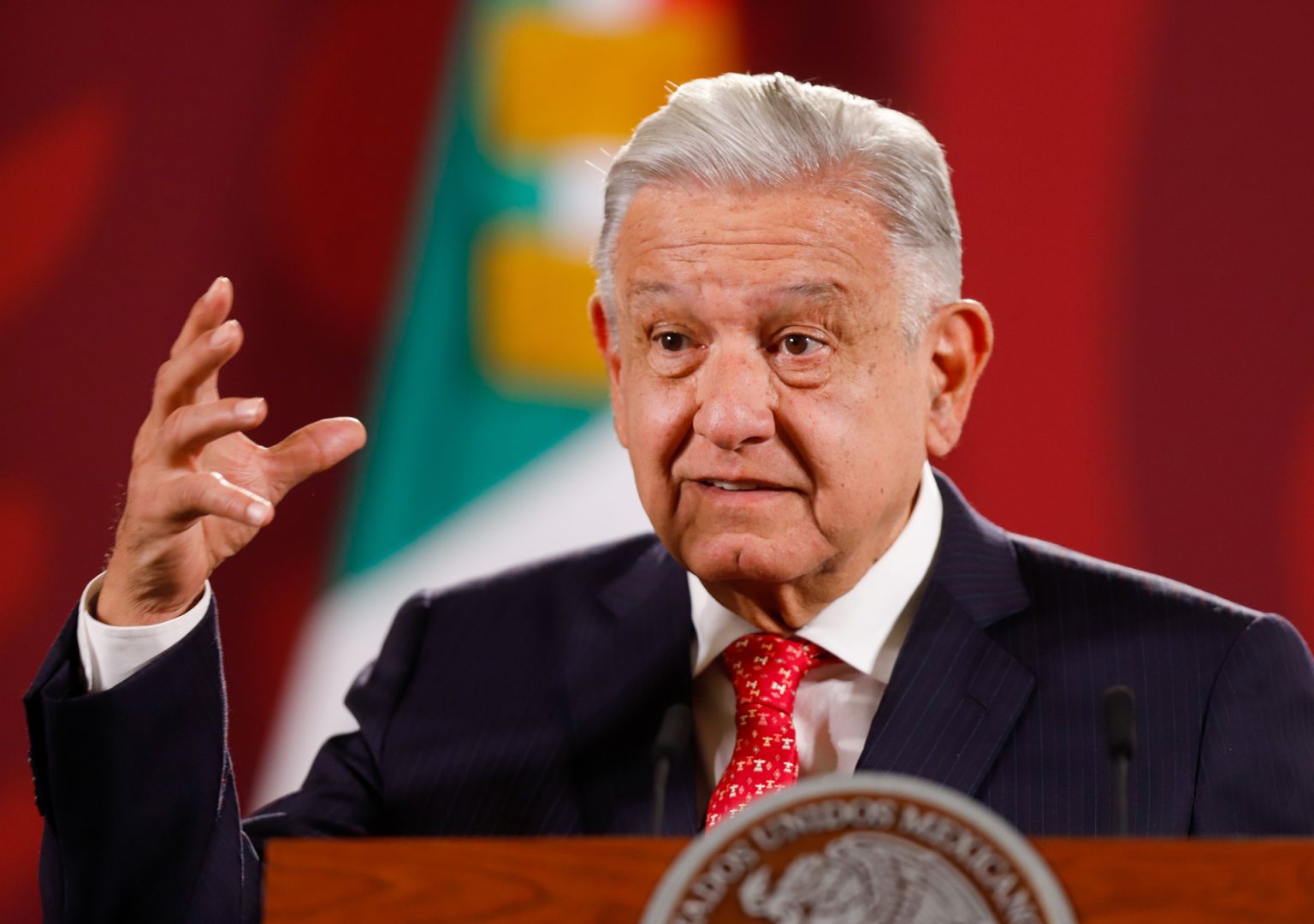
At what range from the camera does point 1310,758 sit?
5.52ft

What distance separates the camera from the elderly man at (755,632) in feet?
4.97

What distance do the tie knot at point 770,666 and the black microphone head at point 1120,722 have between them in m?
0.52

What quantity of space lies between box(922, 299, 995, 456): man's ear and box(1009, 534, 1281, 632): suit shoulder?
0.64ft

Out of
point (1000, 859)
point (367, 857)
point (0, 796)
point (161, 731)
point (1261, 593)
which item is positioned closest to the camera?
point (1000, 859)

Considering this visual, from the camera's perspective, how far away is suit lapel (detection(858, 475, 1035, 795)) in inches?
65.1

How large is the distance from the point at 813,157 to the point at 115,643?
909 mm

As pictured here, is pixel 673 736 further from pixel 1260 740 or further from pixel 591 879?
pixel 1260 740

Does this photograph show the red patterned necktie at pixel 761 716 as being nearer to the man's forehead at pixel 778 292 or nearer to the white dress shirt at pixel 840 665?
the white dress shirt at pixel 840 665

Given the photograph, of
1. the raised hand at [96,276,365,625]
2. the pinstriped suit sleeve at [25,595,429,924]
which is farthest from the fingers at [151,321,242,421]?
the pinstriped suit sleeve at [25,595,429,924]

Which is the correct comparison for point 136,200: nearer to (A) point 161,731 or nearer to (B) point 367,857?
(A) point 161,731

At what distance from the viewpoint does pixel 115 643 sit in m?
1.48

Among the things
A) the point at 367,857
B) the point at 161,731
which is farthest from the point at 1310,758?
the point at 161,731

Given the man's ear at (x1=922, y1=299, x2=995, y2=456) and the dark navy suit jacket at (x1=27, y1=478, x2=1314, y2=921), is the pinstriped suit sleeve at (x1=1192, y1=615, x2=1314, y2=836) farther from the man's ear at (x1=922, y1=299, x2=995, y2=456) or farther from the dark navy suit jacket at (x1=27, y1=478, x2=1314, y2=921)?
the man's ear at (x1=922, y1=299, x2=995, y2=456)

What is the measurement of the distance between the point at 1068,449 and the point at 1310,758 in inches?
43.1
